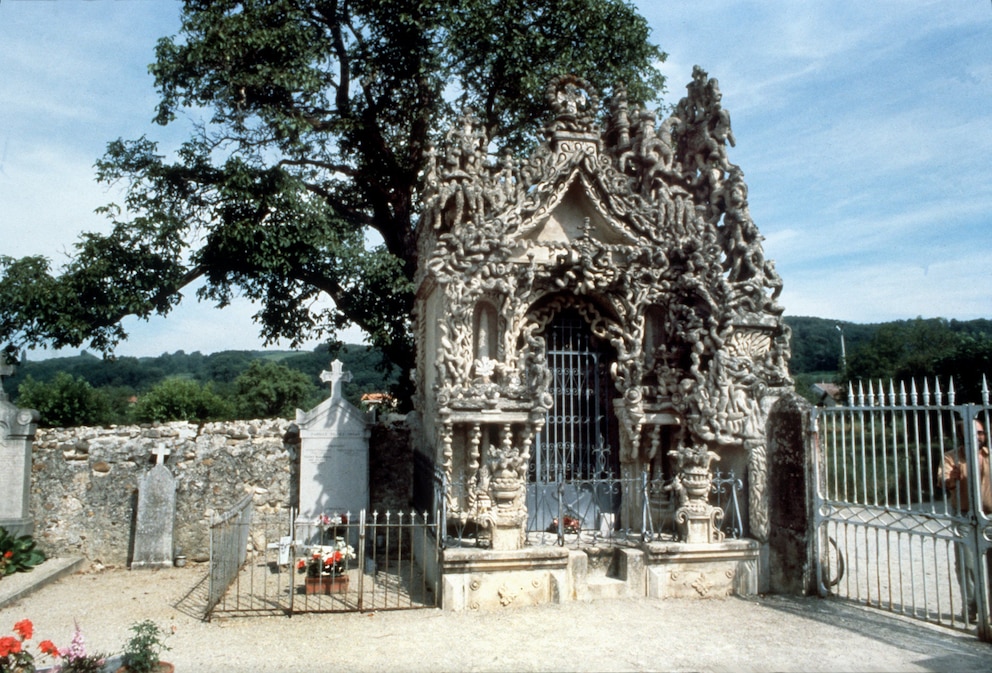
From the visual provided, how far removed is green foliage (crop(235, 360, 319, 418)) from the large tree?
104 feet

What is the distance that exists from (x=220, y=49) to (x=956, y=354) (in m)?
31.4

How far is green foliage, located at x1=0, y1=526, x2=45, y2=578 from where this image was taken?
1095 cm

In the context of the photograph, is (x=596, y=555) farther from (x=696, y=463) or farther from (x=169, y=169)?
(x=169, y=169)

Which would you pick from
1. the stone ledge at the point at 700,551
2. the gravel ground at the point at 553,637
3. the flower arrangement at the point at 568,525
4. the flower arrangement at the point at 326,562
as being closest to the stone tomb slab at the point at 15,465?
the gravel ground at the point at 553,637

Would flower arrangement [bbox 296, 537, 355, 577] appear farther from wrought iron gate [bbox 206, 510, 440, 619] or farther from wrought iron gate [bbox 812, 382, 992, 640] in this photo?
wrought iron gate [bbox 812, 382, 992, 640]

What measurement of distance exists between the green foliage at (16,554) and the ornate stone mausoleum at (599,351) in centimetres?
628

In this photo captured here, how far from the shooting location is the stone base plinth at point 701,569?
937cm

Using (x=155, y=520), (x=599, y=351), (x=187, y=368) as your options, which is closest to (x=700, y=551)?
(x=599, y=351)

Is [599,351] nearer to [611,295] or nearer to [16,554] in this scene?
[611,295]

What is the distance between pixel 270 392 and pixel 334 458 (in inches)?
1466

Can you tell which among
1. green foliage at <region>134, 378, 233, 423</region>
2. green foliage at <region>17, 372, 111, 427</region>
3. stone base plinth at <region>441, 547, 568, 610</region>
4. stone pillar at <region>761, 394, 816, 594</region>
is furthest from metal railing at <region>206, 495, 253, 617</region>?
green foliage at <region>134, 378, 233, 423</region>

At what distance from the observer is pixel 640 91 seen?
57.7 ft

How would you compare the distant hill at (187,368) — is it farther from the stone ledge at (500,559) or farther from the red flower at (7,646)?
the red flower at (7,646)

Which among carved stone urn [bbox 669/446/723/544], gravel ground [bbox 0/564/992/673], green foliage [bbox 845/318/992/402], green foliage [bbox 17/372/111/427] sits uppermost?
green foliage [bbox 845/318/992/402]
